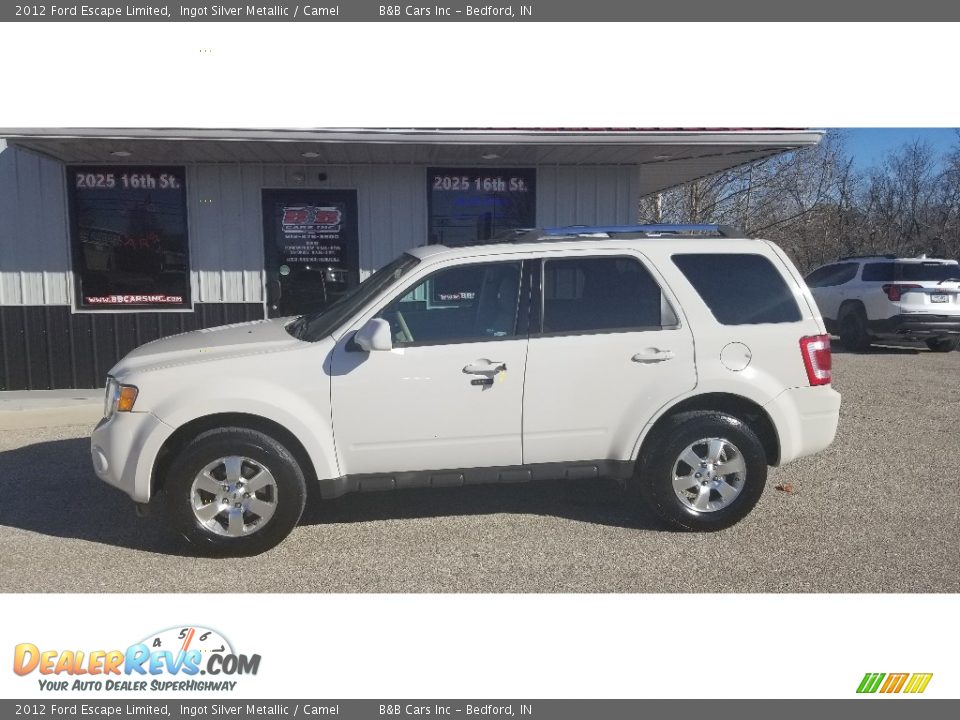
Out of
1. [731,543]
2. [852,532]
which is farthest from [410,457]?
[852,532]

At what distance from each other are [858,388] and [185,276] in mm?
8744

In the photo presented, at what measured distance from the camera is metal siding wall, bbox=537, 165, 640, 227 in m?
10.1

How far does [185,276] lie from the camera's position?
9789 millimetres

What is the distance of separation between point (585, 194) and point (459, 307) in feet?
19.0

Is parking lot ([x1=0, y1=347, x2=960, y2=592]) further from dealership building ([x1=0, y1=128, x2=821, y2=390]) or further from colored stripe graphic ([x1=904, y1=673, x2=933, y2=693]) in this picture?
dealership building ([x1=0, y1=128, x2=821, y2=390])

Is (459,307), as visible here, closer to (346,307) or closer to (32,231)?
(346,307)

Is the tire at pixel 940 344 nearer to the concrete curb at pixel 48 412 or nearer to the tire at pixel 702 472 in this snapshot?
the tire at pixel 702 472

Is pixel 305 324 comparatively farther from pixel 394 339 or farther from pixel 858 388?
pixel 858 388

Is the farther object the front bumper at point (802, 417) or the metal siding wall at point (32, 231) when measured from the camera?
the metal siding wall at point (32, 231)

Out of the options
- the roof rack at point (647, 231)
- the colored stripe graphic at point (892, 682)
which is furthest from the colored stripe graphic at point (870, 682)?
the roof rack at point (647, 231)

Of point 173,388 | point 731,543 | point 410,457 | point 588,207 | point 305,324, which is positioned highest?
point 588,207

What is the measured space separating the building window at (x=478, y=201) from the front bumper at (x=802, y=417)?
5692 millimetres

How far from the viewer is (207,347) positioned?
4.75 m

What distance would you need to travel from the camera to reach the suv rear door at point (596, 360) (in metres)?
4.83
